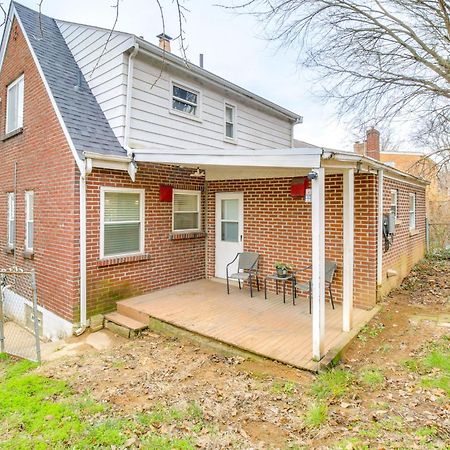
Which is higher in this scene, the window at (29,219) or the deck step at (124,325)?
the window at (29,219)

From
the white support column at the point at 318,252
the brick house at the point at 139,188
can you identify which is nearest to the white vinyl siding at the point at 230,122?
the brick house at the point at 139,188

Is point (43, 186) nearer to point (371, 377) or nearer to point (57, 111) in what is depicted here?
point (57, 111)

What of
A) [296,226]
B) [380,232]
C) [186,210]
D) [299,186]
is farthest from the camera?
[186,210]

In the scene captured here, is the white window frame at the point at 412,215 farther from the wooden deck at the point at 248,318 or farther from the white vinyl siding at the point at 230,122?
the white vinyl siding at the point at 230,122

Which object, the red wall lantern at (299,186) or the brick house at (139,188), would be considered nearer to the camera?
the brick house at (139,188)

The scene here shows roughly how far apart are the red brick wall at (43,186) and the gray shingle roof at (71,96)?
30 centimetres

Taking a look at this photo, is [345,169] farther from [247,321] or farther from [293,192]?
[247,321]

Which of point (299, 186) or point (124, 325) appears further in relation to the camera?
point (299, 186)

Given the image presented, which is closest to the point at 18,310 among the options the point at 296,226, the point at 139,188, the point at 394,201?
the point at 139,188

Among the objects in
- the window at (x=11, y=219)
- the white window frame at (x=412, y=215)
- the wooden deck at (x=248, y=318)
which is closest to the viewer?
the wooden deck at (x=248, y=318)

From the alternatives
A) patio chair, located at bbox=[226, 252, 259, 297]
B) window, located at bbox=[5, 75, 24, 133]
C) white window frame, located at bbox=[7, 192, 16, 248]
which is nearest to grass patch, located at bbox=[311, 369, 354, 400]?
patio chair, located at bbox=[226, 252, 259, 297]

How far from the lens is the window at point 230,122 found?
939cm

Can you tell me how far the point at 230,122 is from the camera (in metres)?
9.43

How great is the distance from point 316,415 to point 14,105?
9.36 metres
